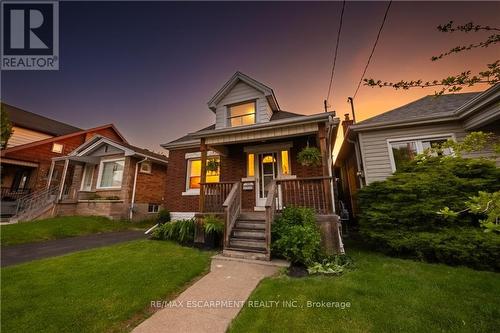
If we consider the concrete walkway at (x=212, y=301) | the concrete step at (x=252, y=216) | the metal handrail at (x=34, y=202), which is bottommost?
the concrete walkway at (x=212, y=301)

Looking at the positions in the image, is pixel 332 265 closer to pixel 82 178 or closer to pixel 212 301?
pixel 212 301

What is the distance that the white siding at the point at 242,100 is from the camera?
912 cm

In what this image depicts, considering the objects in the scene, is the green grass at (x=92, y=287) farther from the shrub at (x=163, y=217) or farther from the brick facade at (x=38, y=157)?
the brick facade at (x=38, y=157)

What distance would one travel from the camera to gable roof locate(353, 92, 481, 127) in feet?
24.5

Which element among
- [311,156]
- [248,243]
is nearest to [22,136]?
[248,243]

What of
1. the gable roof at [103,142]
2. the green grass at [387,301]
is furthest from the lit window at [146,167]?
the green grass at [387,301]

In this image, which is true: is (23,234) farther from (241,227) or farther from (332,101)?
(332,101)

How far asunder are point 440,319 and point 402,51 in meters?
6.04

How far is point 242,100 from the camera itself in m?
9.52

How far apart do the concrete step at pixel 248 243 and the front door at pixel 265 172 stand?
2473 millimetres

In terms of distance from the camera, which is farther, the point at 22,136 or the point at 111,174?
the point at 22,136

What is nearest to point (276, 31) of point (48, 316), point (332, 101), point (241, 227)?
point (332, 101)

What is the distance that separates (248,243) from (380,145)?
6.52m

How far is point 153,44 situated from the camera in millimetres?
11938
